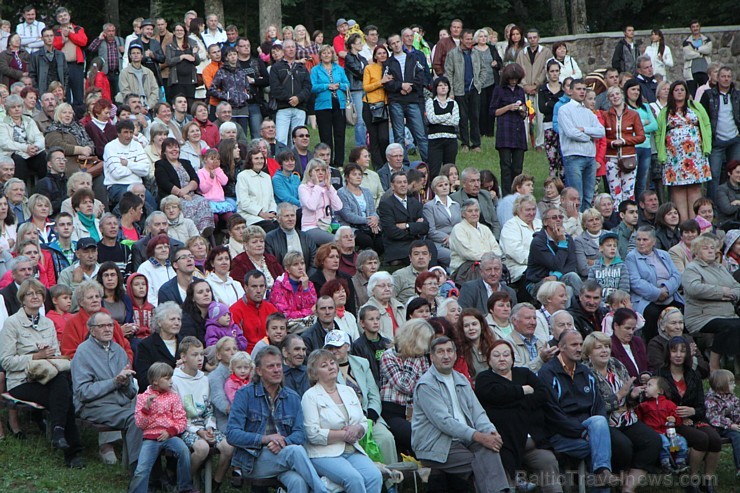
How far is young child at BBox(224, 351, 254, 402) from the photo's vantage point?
27.5 feet

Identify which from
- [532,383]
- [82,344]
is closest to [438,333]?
[532,383]

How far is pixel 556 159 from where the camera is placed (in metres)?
14.9

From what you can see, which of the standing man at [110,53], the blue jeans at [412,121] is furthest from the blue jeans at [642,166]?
the standing man at [110,53]

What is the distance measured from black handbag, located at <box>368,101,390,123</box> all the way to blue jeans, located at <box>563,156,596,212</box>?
8.79 ft

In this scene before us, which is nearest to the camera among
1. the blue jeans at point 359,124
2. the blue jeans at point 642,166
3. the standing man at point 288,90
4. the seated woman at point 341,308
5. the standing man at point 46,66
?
the seated woman at point 341,308

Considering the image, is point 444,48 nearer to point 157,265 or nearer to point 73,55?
point 73,55

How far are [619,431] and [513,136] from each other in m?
6.52

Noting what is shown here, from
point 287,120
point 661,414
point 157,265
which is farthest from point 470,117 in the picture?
point 661,414

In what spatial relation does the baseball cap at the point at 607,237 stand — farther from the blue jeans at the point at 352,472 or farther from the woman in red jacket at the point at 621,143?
the blue jeans at the point at 352,472

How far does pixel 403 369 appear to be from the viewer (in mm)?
8688

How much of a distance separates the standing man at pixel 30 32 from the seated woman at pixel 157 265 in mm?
9029

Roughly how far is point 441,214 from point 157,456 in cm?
543

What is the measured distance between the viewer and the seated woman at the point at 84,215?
11.4 m

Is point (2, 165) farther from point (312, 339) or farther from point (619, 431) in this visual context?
point (619, 431)
